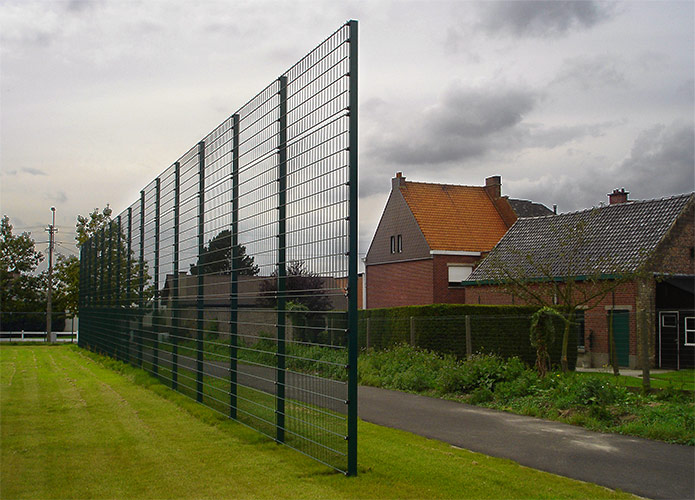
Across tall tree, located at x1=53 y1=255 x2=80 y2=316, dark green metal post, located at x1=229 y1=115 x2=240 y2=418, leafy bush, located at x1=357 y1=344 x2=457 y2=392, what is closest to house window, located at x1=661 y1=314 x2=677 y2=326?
leafy bush, located at x1=357 y1=344 x2=457 y2=392

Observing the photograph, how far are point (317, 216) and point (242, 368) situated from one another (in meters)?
2.72

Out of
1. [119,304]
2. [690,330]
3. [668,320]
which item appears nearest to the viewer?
[119,304]

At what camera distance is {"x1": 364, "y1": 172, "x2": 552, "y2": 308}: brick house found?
3619 cm

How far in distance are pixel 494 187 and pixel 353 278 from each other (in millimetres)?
37692

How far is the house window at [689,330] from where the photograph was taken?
20.1 meters

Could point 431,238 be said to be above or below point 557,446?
above

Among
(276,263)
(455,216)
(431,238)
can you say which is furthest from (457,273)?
(276,263)

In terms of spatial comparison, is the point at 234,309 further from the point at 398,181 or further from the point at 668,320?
the point at 398,181

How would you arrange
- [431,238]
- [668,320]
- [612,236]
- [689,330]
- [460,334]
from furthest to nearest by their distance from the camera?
[431,238] → [612,236] → [668,320] → [689,330] → [460,334]

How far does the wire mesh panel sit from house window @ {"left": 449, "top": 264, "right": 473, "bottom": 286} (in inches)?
987

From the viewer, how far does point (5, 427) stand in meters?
7.86

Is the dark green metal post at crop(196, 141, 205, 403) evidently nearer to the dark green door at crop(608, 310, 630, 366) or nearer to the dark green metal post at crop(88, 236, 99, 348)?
the dark green metal post at crop(88, 236, 99, 348)

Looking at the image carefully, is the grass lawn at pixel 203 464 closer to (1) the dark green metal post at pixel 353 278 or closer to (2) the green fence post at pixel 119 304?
(1) the dark green metal post at pixel 353 278

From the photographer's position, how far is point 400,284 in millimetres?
39250
